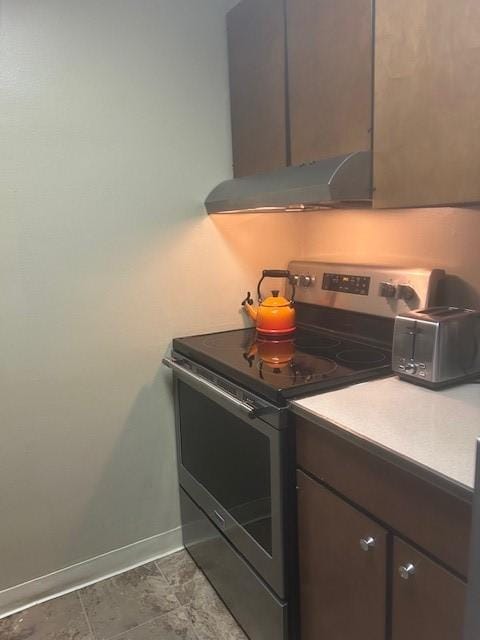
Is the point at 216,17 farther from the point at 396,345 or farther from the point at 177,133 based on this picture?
the point at 396,345

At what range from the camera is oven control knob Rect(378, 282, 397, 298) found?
63.0 inches

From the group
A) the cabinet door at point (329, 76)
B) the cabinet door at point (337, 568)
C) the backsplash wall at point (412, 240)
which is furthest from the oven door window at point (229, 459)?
the cabinet door at point (329, 76)

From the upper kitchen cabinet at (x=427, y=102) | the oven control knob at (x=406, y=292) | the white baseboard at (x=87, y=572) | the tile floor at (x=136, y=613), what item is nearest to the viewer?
the upper kitchen cabinet at (x=427, y=102)

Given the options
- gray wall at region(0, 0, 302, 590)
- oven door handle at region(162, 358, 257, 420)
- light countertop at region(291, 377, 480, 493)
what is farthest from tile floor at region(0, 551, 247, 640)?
light countertop at region(291, 377, 480, 493)

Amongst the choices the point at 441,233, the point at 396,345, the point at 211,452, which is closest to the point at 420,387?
the point at 396,345

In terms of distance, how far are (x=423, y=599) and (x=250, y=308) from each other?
1.23 metres

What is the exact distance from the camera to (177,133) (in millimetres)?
1835

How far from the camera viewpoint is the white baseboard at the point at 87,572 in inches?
70.8

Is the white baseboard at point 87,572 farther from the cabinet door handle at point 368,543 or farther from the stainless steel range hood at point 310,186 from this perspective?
the stainless steel range hood at point 310,186

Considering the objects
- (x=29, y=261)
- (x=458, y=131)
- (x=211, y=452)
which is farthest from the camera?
(x=211, y=452)

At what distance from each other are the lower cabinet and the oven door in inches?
3.3

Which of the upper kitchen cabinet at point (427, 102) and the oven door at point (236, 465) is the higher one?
the upper kitchen cabinet at point (427, 102)

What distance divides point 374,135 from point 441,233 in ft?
1.42

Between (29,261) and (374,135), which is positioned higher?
(374,135)
